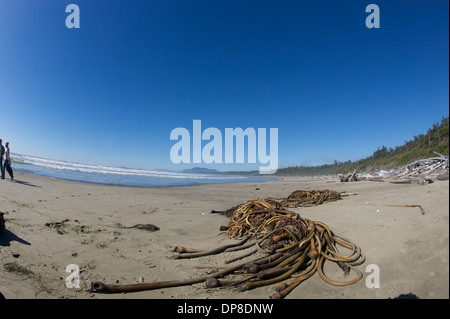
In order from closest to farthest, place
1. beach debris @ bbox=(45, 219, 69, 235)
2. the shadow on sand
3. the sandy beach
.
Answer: the sandy beach, the shadow on sand, beach debris @ bbox=(45, 219, 69, 235)

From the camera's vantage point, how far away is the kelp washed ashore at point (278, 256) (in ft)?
8.48

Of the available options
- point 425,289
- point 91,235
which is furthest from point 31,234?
point 425,289

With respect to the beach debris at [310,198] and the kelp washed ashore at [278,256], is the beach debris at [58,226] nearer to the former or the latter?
the kelp washed ashore at [278,256]

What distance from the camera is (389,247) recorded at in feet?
8.63

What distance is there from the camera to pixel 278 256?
10.2 feet

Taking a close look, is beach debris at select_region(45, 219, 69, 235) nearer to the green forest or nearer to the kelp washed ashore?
the kelp washed ashore

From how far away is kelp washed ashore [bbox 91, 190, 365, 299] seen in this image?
2584mm

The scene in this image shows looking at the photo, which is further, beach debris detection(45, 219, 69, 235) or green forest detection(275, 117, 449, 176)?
green forest detection(275, 117, 449, 176)

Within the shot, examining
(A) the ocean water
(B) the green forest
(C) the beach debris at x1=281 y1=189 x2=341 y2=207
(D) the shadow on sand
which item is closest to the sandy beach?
(D) the shadow on sand

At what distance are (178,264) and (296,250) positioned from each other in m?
Answer: 1.83

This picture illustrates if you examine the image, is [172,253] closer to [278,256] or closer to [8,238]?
[278,256]

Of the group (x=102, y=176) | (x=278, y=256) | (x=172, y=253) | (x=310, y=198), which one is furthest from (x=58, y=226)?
(x=102, y=176)

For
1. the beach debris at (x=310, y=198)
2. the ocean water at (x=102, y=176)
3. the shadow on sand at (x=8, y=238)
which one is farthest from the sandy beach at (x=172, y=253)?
the ocean water at (x=102, y=176)
